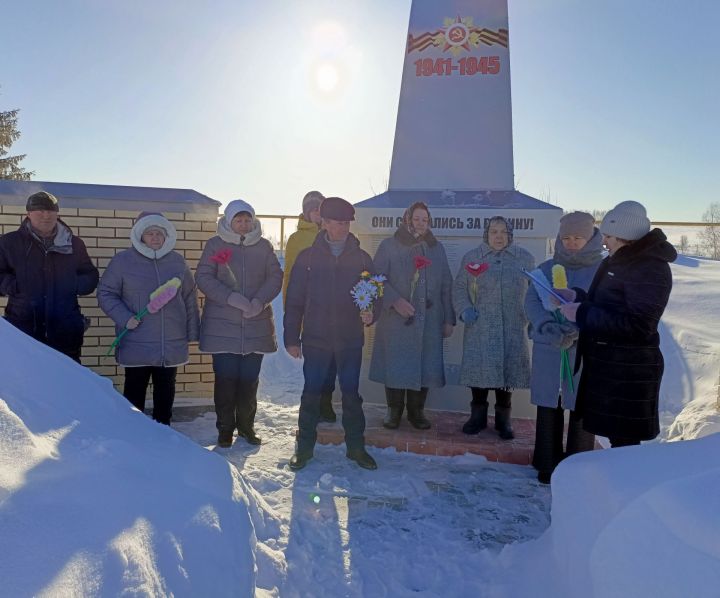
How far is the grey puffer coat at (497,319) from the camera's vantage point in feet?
14.2

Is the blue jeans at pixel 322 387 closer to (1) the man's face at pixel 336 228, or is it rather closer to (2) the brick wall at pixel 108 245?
(1) the man's face at pixel 336 228

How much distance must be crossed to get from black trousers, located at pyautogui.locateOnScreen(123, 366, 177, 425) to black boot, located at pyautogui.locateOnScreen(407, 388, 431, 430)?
1.89 meters

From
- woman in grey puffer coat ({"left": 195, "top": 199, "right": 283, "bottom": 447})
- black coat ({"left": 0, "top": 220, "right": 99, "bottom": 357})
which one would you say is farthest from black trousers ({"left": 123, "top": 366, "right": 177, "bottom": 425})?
black coat ({"left": 0, "top": 220, "right": 99, "bottom": 357})

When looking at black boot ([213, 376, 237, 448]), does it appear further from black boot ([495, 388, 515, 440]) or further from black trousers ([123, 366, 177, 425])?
black boot ([495, 388, 515, 440])

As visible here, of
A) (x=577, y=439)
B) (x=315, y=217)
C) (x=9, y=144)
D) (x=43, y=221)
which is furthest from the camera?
(x=9, y=144)

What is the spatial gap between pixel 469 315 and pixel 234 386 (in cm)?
187

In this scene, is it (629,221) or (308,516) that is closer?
(629,221)

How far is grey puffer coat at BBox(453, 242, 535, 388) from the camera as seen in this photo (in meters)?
4.33

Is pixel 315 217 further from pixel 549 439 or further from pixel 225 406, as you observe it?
pixel 549 439

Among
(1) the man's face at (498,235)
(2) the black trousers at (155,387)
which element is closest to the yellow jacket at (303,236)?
(2) the black trousers at (155,387)

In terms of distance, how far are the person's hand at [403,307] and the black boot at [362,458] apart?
1.03m

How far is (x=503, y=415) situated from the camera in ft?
14.6

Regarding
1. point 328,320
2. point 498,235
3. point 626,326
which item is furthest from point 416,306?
point 626,326

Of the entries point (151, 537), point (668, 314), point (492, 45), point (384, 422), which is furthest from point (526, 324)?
point (668, 314)
